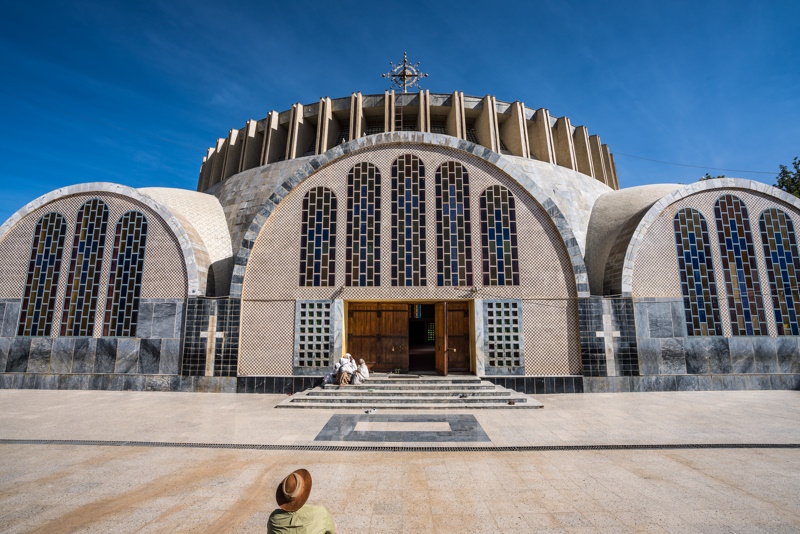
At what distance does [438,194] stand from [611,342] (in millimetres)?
7774

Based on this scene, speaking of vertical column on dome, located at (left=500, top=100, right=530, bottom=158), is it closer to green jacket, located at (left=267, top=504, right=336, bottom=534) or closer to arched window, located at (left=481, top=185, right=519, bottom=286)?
arched window, located at (left=481, top=185, right=519, bottom=286)

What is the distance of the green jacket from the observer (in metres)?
2.66

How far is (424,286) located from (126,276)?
10821mm

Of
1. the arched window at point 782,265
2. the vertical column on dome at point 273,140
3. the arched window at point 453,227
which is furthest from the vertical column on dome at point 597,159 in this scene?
the vertical column on dome at point 273,140

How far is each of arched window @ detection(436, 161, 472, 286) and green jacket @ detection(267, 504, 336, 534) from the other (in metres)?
11.9

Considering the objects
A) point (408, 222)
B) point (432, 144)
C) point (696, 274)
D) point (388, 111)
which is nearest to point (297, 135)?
point (388, 111)

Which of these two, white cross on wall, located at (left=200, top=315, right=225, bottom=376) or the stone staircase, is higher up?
white cross on wall, located at (left=200, top=315, right=225, bottom=376)

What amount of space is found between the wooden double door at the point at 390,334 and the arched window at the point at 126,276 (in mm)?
7714

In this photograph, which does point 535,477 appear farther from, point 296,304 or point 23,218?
point 23,218

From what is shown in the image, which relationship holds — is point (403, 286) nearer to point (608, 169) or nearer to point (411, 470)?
point (411, 470)

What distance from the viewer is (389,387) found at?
42.0 feet

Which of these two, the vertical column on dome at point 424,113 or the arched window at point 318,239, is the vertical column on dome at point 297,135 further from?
the arched window at point 318,239

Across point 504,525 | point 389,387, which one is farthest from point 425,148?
point 504,525

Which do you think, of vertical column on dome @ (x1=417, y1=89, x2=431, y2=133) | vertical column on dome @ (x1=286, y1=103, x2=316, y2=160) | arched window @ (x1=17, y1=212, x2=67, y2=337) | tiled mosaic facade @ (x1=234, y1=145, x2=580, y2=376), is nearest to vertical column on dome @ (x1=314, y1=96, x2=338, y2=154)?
vertical column on dome @ (x1=286, y1=103, x2=316, y2=160)
